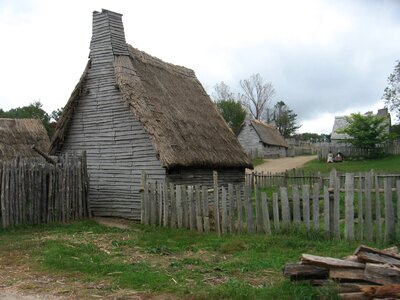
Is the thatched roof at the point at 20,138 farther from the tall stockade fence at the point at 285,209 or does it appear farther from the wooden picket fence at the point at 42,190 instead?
the tall stockade fence at the point at 285,209

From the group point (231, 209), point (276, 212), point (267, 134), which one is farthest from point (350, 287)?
point (267, 134)

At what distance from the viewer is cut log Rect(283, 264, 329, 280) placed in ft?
17.4

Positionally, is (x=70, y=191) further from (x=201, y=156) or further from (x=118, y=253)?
(x=118, y=253)

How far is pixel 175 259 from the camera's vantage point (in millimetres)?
7758

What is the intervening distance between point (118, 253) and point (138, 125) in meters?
5.91

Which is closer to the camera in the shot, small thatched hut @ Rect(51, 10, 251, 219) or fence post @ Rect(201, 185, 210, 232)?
fence post @ Rect(201, 185, 210, 232)

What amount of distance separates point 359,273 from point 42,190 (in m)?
9.70

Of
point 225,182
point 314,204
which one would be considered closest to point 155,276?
point 314,204

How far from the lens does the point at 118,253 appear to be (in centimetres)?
838

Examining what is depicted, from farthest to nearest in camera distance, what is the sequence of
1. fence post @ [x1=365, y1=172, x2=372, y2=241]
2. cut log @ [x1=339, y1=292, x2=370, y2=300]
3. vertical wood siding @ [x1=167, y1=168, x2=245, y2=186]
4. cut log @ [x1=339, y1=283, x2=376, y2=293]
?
vertical wood siding @ [x1=167, y1=168, x2=245, y2=186] → fence post @ [x1=365, y1=172, x2=372, y2=241] → cut log @ [x1=339, y1=283, x2=376, y2=293] → cut log @ [x1=339, y1=292, x2=370, y2=300]

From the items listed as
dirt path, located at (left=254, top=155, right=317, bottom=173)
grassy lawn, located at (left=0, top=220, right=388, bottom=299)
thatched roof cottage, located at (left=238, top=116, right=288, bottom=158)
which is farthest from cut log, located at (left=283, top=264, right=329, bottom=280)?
thatched roof cottage, located at (left=238, top=116, right=288, bottom=158)

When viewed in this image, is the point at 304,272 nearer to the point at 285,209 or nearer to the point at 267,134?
the point at 285,209

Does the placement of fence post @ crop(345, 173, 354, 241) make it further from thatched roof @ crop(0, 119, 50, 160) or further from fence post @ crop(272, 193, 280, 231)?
thatched roof @ crop(0, 119, 50, 160)

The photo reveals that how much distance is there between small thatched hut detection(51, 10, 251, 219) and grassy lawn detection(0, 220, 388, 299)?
298cm
